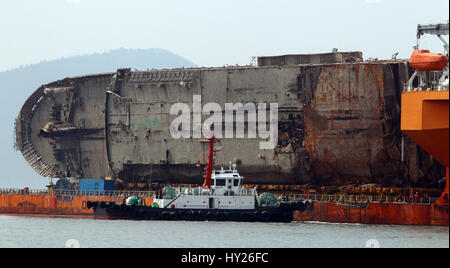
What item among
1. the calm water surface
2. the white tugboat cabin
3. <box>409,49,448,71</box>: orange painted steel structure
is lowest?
the calm water surface

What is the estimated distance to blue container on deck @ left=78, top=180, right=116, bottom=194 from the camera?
67.2 meters

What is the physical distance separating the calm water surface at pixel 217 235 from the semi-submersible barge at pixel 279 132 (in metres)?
5.04

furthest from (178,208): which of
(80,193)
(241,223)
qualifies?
(80,193)

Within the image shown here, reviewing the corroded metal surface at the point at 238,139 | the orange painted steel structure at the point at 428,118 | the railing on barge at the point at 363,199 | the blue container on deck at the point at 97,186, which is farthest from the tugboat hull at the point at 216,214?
the blue container on deck at the point at 97,186

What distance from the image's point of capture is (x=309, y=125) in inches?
2415

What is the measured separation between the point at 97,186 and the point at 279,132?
14.5 meters

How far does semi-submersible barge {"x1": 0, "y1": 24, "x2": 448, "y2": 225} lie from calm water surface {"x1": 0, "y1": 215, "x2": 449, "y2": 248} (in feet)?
16.5

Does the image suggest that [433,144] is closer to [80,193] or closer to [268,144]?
[268,144]

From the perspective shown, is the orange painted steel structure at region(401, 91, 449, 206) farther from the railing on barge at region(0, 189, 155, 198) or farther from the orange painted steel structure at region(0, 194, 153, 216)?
the railing on barge at region(0, 189, 155, 198)

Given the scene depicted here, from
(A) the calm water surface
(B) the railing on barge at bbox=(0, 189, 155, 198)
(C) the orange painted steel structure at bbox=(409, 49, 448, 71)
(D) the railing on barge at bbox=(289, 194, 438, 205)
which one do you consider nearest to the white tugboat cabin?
(A) the calm water surface

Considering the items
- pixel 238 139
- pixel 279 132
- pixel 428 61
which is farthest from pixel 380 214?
pixel 238 139

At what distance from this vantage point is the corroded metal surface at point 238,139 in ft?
195

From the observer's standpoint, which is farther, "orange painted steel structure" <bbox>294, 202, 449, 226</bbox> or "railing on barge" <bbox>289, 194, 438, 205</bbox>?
"railing on barge" <bbox>289, 194, 438, 205</bbox>
